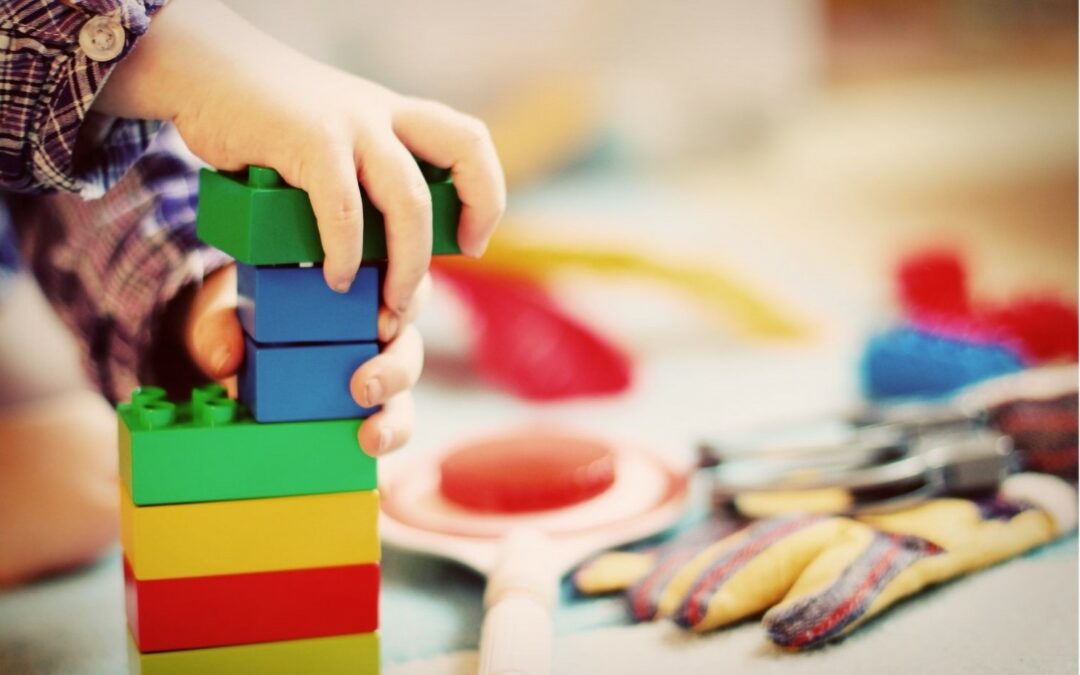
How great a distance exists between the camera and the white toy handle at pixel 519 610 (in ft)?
1.83

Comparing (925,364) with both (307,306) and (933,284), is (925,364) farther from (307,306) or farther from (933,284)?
(307,306)

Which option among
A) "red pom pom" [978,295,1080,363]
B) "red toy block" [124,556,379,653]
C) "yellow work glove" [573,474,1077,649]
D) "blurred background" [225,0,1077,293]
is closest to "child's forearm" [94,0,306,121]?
"red toy block" [124,556,379,653]

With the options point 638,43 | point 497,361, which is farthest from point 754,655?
point 638,43

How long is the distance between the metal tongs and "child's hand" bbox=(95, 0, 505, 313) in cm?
30

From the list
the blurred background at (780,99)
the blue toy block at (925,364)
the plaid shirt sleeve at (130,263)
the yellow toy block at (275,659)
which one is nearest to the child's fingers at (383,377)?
the yellow toy block at (275,659)

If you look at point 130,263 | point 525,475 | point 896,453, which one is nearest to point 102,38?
point 130,263

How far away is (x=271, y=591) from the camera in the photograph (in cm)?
55

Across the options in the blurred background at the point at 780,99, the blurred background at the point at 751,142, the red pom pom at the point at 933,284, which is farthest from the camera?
the blurred background at the point at 780,99

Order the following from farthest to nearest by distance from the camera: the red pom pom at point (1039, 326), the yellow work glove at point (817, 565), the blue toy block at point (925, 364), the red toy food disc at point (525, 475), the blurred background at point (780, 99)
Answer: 1. the blurred background at point (780, 99)
2. the red pom pom at point (1039, 326)
3. the blue toy block at point (925, 364)
4. the red toy food disc at point (525, 475)
5. the yellow work glove at point (817, 565)

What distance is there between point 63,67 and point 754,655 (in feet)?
1.45

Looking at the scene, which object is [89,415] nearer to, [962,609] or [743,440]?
[743,440]

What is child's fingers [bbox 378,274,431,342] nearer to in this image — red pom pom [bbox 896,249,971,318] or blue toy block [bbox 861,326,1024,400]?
blue toy block [bbox 861,326,1024,400]

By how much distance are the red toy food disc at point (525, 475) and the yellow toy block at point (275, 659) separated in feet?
0.64

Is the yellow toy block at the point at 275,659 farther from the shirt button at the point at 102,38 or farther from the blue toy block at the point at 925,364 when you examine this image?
the blue toy block at the point at 925,364
